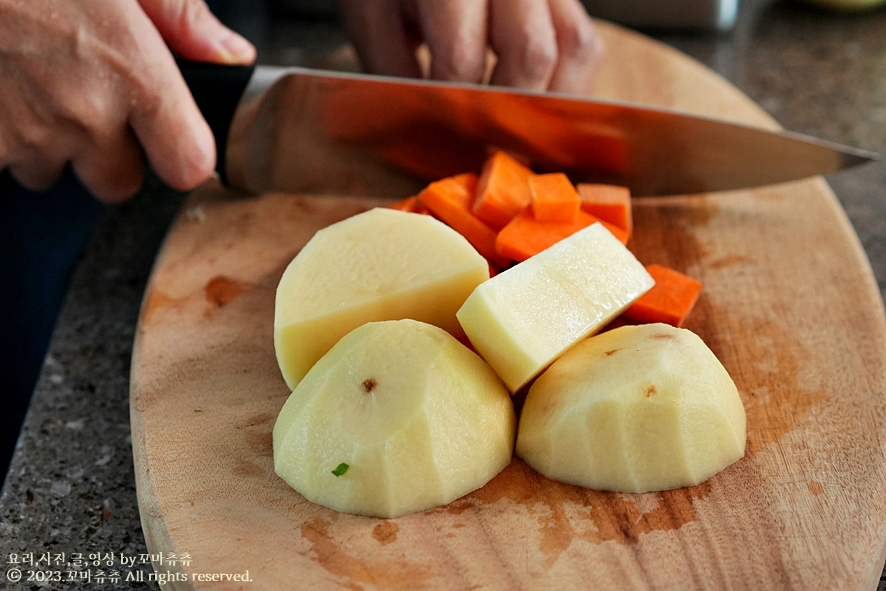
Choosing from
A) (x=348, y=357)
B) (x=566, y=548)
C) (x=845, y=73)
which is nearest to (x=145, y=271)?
(x=348, y=357)

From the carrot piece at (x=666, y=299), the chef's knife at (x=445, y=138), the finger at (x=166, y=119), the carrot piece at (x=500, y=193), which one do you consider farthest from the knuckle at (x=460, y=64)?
the carrot piece at (x=666, y=299)

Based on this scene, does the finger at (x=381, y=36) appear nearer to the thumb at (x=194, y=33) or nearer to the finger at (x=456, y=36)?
the finger at (x=456, y=36)

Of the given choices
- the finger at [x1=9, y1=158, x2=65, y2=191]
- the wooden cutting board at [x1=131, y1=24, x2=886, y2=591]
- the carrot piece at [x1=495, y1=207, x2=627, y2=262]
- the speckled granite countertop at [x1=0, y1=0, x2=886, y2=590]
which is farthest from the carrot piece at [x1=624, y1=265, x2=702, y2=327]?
the finger at [x1=9, y1=158, x2=65, y2=191]

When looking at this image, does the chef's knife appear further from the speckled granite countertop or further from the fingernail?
the speckled granite countertop

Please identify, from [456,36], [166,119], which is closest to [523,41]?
[456,36]

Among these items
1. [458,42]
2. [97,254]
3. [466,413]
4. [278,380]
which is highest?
[458,42]

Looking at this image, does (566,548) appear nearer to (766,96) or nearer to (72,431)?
(72,431)

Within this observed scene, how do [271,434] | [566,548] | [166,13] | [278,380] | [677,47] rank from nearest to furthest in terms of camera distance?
1. [566,548]
2. [271,434]
3. [278,380]
4. [166,13]
5. [677,47]
